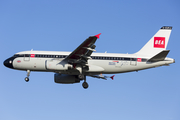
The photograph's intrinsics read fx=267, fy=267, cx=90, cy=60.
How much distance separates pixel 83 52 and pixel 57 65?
421 centimetres

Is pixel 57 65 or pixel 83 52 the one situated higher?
pixel 83 52

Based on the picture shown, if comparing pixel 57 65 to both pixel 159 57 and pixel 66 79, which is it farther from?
pixel 159 57

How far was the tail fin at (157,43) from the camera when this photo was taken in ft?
138

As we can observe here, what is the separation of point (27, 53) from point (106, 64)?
12328 mm

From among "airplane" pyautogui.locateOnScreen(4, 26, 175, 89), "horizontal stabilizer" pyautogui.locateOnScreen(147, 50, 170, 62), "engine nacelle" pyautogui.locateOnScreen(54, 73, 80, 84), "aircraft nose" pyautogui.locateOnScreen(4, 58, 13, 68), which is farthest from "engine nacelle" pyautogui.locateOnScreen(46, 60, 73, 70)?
"horizontal stabilizer" pyautogui.locateOnScreen(147, 50, 170, 62)

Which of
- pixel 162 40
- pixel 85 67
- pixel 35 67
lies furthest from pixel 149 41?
pixel 35 67

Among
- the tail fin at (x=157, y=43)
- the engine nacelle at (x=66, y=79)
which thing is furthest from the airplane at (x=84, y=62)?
the engine nacelle at (x=66, y=79)

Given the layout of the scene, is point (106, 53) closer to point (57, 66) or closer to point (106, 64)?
point (106, 64)

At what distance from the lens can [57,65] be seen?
124 feet

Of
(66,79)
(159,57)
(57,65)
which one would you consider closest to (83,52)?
(57,65)

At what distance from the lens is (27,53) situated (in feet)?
135

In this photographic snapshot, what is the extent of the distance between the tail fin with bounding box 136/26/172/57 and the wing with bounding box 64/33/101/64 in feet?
31.5

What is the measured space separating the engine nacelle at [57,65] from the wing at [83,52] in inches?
31.0

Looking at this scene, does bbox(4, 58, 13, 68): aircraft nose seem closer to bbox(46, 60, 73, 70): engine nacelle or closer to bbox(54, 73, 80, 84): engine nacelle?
bbox(46, 60, 73, 70): engine nacelle
